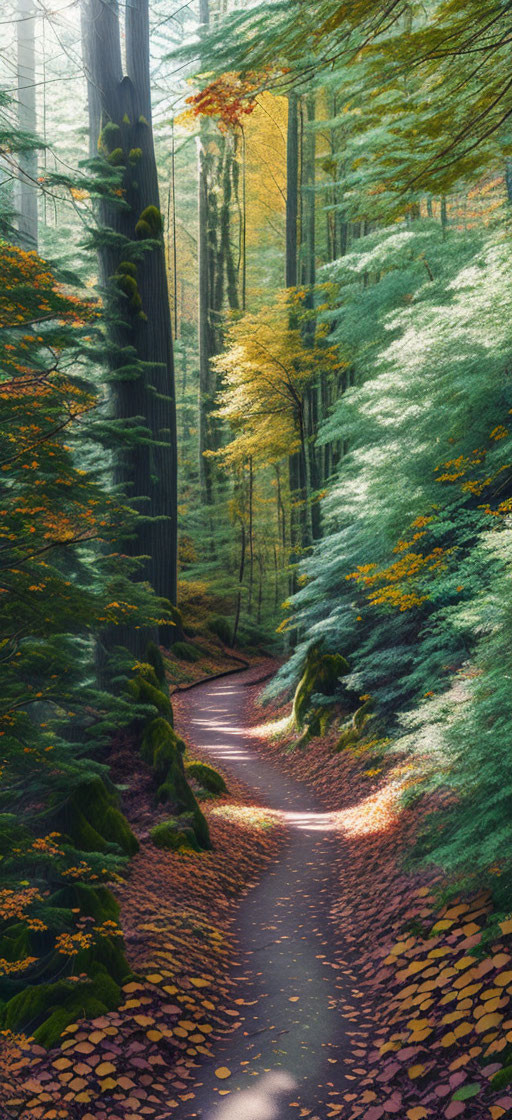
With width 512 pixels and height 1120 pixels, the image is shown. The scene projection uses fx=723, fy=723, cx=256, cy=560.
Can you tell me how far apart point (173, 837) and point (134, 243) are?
→ 645 cm

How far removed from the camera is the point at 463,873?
3.89 meters

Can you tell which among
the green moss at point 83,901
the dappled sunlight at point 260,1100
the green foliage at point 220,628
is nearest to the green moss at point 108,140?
the green moss at point 83,901

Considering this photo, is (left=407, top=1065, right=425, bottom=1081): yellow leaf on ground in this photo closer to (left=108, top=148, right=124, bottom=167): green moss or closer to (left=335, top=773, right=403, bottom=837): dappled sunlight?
(left=335, top=773, right=403, bottom=837): dappled sunlight

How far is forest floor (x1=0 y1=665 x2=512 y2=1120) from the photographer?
3.29 metres

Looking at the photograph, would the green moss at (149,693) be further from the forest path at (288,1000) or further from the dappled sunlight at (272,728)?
the dappled sunlight at (272,728)

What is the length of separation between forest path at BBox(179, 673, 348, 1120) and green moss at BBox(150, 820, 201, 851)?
703 mm

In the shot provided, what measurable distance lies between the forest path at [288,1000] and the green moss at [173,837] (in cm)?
70

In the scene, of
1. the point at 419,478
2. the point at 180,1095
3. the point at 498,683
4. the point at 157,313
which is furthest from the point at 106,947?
the point at 157,313

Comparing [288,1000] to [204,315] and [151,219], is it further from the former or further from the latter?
[204,315]

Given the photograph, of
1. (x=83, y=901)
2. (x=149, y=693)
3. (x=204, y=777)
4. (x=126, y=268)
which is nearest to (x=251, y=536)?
(x=204, y=777)

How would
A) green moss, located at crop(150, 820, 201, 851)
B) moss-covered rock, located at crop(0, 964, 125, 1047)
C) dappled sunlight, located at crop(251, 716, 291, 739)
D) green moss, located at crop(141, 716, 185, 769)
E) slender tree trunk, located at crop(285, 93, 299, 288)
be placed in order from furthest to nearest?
slender tree trunk, located at crop(285, 93, 299, 288)
dappled sunlight, located at crop(251, 716, 291, 739)
green moss, located at crop(141, 716, 185, 769)
green moss, located at crop(150, 820, 201, 851)
moss-covered rock, located at crop(0, 964, 125, 1047)

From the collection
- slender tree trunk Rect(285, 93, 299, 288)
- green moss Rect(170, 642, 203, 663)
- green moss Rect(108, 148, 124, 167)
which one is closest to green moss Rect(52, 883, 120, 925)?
green moss Rect(108, 148, 124, 167)

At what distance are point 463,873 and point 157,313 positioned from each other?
7475mm

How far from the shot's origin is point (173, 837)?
6445 mm
